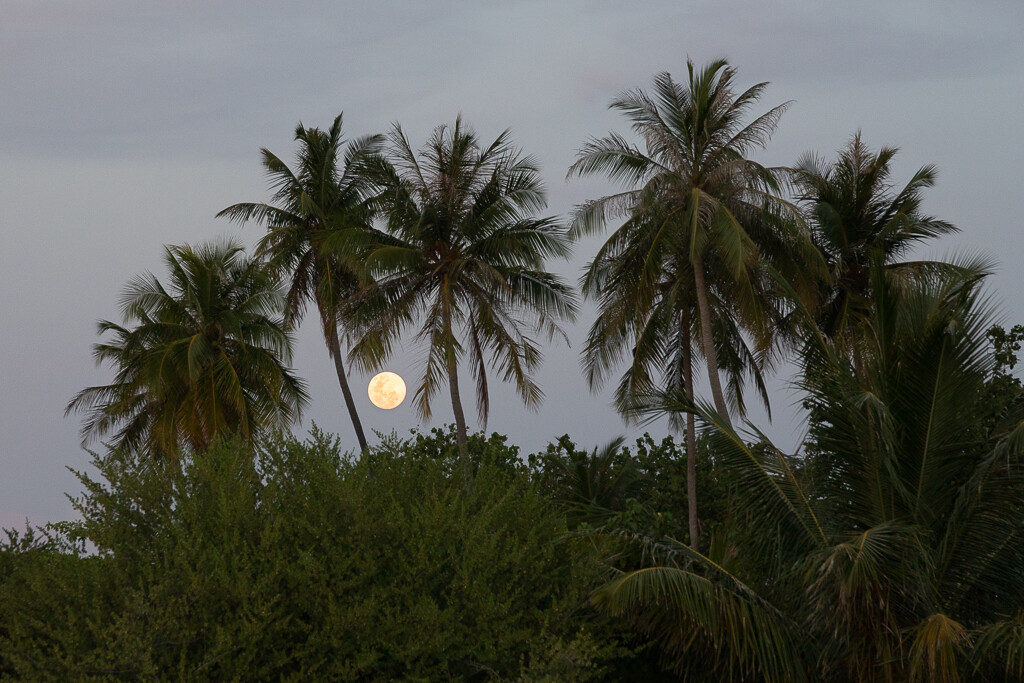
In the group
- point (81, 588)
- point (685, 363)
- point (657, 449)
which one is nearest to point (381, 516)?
point (81, 588)

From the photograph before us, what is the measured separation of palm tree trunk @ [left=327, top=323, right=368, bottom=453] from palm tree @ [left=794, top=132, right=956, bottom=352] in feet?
45.6

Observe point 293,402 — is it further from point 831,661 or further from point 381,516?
point 831,661

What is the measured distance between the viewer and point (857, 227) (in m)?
28.4

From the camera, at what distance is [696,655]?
1318 centimetres

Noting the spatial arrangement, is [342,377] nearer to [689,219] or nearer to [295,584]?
[689,219]

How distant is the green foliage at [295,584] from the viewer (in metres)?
11.2

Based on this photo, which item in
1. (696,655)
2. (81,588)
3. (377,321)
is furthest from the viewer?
(377,321)

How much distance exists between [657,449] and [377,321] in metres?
9.29

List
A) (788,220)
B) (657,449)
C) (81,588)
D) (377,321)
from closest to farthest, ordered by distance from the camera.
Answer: (81,588) < (788,220) < (377,321) < (657,449)

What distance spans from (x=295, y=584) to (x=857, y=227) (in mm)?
20777

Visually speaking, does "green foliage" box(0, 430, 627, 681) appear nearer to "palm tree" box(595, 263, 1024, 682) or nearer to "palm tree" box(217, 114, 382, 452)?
"palm tree" box(595, 263, 1024, 682)

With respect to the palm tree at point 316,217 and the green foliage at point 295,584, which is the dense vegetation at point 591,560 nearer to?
the green foliage at point 295,584

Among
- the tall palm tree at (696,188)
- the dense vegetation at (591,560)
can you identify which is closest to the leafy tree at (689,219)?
the tall palm tree at (696,188)

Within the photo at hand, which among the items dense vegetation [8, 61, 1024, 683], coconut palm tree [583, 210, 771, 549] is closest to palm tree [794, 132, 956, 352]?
coconut palm tree [583, 210, 771, 549]
